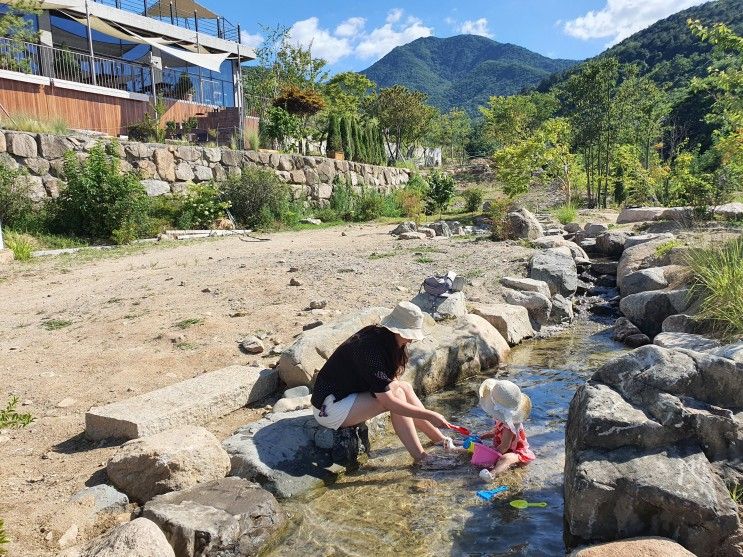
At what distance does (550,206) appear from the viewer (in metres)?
22.7

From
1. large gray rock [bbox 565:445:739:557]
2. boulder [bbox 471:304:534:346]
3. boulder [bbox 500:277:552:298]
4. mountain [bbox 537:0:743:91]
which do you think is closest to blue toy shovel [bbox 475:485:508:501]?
large gray rock [bbox 565:445:739:557]

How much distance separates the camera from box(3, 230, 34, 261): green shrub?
10.0 meters

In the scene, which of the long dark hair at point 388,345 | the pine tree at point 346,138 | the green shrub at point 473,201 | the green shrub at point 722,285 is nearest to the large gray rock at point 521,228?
the green shrub at point 722,285

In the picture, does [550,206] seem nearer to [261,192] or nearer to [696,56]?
[261,192]

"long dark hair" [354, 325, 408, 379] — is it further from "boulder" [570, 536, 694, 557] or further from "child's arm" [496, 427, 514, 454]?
"boulder" [570, 536, 694, 557]

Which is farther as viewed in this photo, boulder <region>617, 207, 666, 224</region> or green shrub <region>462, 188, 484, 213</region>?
green shrub <region>462, 188, 484, 213</region>

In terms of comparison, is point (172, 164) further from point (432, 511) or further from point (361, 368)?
point (432, 511)

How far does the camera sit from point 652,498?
2.60 m

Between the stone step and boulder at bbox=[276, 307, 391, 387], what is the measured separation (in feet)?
0.49

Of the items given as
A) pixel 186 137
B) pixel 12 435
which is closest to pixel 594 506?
pixel 12 435

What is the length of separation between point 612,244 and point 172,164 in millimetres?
10798

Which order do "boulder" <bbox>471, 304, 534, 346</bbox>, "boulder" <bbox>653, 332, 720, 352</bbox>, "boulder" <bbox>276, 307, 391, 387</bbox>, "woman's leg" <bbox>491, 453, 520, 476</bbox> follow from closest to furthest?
"woman's leg" <bbox>491, 453, 520, 476</bbox> → "boulder" <bbox>276, 307, 391, 387</bbox> → "boulder" <bbox>653, 332, 720, 352</bbox> → "boulder" <bbox>471, 304, 534, 346</bbox>

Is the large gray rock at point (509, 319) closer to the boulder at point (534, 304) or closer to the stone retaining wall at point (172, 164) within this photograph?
the boulder at point (534, 304)

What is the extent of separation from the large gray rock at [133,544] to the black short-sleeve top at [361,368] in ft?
4.79
